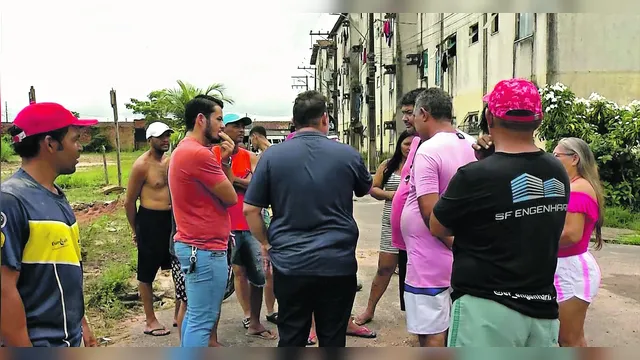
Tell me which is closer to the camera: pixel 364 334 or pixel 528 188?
pixel 528 188

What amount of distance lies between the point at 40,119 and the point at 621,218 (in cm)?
981

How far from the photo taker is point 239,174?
3.92m

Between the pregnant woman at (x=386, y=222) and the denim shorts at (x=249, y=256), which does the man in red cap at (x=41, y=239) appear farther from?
the pregnant woman at (x=386, y=222)

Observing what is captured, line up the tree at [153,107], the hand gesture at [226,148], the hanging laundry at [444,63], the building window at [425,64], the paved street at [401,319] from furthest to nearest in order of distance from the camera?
the building window at [425,64] < the hanging laundry at [444,63] < the paved street at [401,319] < the hand gesture at [226,148] < the tree at [153,107]

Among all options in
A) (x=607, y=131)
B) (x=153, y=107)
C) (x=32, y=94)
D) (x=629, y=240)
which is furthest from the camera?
(x=607, y=131)

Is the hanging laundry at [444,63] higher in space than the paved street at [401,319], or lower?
higher

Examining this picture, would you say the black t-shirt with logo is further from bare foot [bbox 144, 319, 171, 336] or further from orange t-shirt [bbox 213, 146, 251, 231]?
bare foot [bbox 144, 319, 171, 336]

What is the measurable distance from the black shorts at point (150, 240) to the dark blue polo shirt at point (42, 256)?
2.09 meters

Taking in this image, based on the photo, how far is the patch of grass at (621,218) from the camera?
8969mm

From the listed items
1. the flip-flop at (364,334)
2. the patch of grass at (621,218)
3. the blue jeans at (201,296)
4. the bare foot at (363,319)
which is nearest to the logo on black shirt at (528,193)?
the blue jeans at (201,296)

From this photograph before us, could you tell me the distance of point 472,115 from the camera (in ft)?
19.6

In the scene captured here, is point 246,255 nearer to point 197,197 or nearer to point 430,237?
point 197,197

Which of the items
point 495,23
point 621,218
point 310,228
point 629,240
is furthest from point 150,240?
point 621,218

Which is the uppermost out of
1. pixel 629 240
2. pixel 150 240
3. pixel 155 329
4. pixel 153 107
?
pixel 153 107
